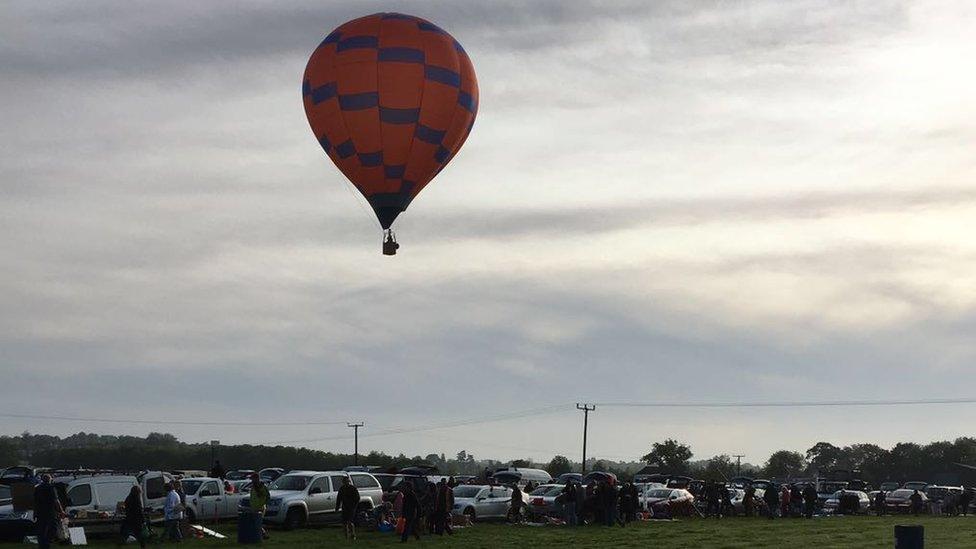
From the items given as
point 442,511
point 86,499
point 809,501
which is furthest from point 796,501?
point 86,499

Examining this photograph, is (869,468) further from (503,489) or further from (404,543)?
(404,543)

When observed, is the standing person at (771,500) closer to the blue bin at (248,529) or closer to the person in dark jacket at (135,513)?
the blue bin at (248,529)

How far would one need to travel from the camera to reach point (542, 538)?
38.4 meters

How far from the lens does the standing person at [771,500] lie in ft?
184

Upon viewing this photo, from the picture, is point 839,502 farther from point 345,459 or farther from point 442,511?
point 345,459

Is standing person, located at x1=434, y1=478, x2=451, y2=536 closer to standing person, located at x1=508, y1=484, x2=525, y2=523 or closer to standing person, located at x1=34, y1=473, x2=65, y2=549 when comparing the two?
standing person, located at x1=508, y1=484, x2=525, y2=523

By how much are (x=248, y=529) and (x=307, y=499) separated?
632cm

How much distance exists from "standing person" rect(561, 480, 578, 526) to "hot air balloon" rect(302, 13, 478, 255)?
11.4 m

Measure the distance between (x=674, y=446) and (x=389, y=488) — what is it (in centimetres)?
10808

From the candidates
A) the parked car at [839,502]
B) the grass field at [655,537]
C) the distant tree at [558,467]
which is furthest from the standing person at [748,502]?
the distant tree at [558,467]

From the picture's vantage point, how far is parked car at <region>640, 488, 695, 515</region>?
5422 centimetres

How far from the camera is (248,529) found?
114 feet

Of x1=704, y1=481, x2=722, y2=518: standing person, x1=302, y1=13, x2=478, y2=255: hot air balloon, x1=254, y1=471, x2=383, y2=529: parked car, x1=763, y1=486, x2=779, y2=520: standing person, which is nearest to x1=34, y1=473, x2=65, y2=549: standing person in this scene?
x1=254, y1=471, x2=383, y2=529: parked car

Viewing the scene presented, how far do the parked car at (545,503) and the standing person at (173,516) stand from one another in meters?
17.1
